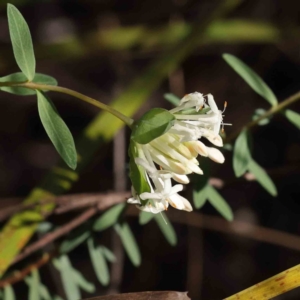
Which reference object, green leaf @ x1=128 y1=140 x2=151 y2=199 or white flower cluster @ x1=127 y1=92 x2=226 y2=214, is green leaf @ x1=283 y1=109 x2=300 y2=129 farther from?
green leaf @ x1=128 y1=140 x2=151 y2=199

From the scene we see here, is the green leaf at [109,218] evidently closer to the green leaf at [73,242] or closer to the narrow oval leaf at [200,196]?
the green leaf at [73,242]

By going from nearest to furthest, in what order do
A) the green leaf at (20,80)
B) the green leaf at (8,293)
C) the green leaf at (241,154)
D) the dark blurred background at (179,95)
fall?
the green leaf at (20,80) < the green leaf at (241,154) < the green leaf at (8,293) < the dark blurred background at (179,95)

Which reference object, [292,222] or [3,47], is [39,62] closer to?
[3,47]

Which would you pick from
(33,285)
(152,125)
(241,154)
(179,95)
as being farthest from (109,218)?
(179,95)

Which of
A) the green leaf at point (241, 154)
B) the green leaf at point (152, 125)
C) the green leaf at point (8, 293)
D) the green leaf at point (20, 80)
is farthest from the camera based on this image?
the green leaf at point (8, 293)

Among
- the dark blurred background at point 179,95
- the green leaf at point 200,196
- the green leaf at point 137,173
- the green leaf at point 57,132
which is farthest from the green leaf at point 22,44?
the dark blurred background at point 179,95

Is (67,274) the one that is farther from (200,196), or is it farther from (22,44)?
(22,44)

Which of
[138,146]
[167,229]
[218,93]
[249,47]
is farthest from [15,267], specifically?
[249,47]
